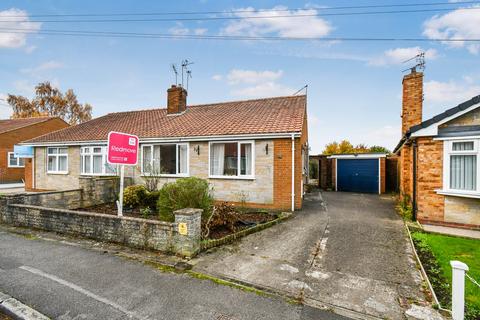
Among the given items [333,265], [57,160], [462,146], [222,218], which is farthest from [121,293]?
[57,160]

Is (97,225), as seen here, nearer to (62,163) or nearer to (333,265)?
(333,265)

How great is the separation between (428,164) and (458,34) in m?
8.03

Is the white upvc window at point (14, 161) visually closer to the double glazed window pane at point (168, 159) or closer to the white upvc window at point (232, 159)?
the double glazed window pane at point (168, 159)

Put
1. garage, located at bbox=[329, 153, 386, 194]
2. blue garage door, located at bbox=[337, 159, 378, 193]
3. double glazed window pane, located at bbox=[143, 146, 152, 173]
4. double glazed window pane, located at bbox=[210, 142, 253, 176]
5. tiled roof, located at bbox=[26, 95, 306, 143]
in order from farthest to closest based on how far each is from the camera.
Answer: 1. blue garage door, located at bbox=[337, 159, 378, 193]
2. garage, located at bbox=[329, 153, 386, 194]
3. double glazed window pane, located at bbox=[143, 146, 152, 173]
4. tiled roof, located at bbox=[26, 95, 306, 143]
5. double glazed window pane, located at bbox=[210, 142, 253, 176]

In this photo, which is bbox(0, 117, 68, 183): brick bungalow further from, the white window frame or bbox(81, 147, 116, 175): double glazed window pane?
the white window frame

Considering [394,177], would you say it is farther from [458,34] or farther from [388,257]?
[388,257]

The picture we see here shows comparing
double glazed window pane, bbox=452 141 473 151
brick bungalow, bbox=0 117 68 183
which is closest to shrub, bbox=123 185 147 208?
double glazed window pane, bbox=452 141 473 151

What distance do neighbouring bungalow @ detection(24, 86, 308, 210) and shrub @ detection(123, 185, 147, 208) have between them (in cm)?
183

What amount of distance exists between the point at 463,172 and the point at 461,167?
0.17 metres

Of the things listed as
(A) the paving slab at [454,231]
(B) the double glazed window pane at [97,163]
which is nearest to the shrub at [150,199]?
(B) the double glazed window pane at [97,163]

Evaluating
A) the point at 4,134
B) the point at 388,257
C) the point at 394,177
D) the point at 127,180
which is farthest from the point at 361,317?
the point at 4,134

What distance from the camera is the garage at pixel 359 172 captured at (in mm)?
15602

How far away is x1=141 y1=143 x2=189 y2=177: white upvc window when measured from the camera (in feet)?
38.5

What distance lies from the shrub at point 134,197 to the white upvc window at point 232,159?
3.12m
